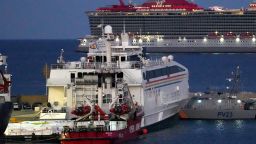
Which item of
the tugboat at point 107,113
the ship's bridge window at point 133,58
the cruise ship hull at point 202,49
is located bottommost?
the cruise ship hull at point 202,49

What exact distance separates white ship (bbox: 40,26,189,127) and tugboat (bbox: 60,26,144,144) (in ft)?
0.17

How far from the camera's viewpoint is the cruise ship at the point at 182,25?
185 m

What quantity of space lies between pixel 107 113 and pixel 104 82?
191 centimetres

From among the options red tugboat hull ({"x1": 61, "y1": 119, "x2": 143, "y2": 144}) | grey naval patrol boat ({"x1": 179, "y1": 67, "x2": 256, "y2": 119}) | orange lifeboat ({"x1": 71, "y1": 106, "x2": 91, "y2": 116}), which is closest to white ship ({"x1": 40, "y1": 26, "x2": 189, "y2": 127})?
orange lifeboat ({"x1": 71, "y1": 106, "x2": 91, "y2": 116})

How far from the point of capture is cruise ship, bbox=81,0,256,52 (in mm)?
184875

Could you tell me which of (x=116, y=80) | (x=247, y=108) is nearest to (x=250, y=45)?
(x=247, y=108)

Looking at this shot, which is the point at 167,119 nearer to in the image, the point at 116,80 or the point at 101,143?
the point at 116,80

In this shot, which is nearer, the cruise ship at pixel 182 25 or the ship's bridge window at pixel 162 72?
the ship's bridge window at pixel 162 72

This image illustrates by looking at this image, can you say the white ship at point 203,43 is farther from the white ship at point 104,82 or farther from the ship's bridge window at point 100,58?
the ship's bridge window at point 100,58

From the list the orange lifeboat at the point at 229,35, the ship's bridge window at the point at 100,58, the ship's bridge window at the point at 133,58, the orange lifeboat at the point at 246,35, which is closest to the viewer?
the ship's bridge window at the point at 100,58

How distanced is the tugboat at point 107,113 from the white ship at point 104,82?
2.1 inches

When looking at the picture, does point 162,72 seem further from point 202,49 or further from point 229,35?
point 229,35

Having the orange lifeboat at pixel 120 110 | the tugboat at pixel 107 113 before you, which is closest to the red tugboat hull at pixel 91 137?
the tugboat at pixel 107 113

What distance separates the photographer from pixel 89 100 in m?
48.8
